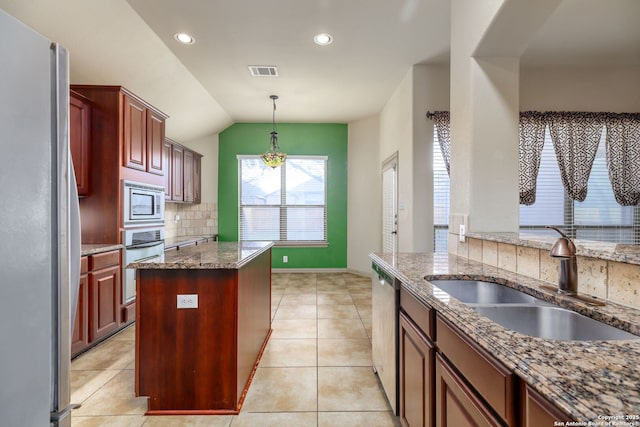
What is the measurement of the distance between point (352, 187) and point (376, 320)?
13.3ft

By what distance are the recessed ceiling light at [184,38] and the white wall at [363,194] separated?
344cm

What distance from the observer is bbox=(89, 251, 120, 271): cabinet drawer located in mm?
2741

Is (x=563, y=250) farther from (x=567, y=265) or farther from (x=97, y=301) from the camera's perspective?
(x=97, y=301)

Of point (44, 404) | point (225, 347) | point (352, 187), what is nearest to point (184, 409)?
point (225, 347)

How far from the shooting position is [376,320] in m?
2.27

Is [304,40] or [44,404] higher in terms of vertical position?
[304,40]

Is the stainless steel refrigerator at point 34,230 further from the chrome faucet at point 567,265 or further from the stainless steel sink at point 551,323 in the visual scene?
the chrome faucet at point 567,265

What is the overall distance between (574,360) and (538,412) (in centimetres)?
15

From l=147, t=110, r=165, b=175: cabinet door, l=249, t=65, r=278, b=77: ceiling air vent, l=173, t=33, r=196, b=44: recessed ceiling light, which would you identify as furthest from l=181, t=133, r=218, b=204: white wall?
l=173, t=33, r=196, b=44: recessed ceiling light

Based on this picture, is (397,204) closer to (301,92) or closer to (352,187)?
(352,187)

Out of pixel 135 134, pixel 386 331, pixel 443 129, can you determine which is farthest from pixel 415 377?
pixel 135 134

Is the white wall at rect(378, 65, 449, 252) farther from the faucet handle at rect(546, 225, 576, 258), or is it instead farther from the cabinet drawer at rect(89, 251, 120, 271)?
the cabinet drawer at rect(89, 251, 120, 271)

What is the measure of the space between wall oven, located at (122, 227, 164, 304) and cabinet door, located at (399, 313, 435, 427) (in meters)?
2.66

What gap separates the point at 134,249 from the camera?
3285mm
